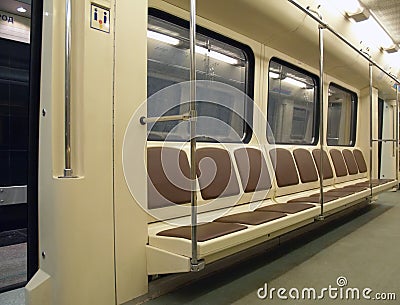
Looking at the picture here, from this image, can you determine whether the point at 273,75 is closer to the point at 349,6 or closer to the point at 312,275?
the point at 349,6

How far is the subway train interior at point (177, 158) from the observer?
1.72 m

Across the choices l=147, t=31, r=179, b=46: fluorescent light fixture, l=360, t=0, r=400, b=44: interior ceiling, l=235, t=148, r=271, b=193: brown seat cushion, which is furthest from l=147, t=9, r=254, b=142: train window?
l=360, t=0, r=400, b=44: interior ceiling

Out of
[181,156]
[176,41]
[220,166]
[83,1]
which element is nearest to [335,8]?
[176,41]

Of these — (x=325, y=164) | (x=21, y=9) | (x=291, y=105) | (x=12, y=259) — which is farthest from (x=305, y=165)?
(x=21, y=9)

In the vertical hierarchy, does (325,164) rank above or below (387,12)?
below

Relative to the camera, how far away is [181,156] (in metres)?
2.49

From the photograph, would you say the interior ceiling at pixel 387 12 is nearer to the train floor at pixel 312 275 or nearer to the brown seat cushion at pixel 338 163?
the brown seat cushion at pixel 338 163

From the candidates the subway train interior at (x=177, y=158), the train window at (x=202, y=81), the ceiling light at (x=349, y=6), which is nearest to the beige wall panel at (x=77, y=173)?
the subway train interior at (x=177, y=158)

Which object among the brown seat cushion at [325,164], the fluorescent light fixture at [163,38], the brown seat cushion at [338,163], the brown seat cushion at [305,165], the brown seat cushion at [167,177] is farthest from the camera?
the brown seat cushion at [338,163]

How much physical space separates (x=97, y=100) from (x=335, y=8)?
3.32 meters

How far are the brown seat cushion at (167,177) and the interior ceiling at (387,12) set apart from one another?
320cm

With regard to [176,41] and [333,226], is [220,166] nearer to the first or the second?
[176,41]

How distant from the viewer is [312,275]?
2.47 meters

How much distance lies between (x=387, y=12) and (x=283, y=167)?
101 inches
